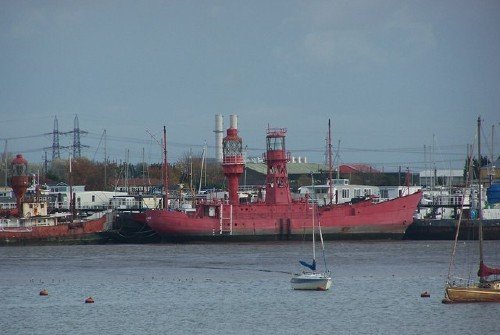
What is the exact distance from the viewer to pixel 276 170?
361 feet

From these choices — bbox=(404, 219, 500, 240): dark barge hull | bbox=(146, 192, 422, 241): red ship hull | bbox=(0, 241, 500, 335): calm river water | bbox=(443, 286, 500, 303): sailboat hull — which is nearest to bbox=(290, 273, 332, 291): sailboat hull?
bbox=(0, 241, 500, 335): calm river water

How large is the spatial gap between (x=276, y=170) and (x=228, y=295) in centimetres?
4275

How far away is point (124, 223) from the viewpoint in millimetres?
115938

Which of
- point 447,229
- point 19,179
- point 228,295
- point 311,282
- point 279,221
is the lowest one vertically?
point 228,295

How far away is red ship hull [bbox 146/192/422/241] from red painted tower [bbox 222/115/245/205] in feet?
5.90

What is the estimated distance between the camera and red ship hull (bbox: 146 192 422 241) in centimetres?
10988

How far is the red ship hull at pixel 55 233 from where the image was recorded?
109m

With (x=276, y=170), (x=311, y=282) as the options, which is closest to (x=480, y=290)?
(x=311, y=282)

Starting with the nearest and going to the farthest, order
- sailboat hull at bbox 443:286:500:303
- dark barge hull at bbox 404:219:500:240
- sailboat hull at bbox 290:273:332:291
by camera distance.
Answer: sailboat hull at bbox 443:286:500:303 → sailboat hull at bbox 290:273:332:291 → dark barge hull at bbox 404:219:500:240

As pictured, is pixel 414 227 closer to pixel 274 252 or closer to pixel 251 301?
pixel 274 252

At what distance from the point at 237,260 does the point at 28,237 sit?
25843 mm

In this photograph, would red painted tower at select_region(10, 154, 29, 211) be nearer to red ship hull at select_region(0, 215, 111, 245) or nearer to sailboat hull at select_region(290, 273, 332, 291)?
red ship hull at select_region(0, 215, 111, 245)

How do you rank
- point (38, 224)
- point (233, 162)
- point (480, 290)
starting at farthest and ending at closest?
Answer: 1. point (38, 224)
2. point (233, 162)
3. point (480, 290)

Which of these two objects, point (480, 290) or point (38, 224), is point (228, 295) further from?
point (38, 224)
